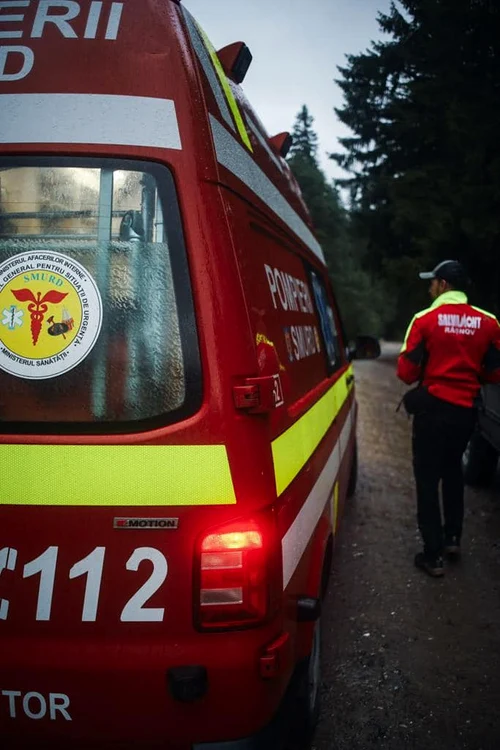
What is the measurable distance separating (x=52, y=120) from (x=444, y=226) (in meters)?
17.5

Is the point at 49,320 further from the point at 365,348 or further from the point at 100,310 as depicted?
the point at 365,348

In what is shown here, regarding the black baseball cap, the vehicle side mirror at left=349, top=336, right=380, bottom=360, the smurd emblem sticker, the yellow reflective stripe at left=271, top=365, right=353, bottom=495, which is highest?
the black baseball cap

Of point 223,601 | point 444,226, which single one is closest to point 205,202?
point 223,601

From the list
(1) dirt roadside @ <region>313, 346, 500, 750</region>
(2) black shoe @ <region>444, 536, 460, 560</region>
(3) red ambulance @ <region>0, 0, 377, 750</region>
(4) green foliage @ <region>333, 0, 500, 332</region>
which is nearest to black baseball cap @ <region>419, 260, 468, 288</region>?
(2) black shoe @ <region>444, 536, 460, 560</region>

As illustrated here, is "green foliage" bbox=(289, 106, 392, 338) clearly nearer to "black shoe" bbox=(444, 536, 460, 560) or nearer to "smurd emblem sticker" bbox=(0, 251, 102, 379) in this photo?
"black shoe" bbox=(444, 536, 460, 560)

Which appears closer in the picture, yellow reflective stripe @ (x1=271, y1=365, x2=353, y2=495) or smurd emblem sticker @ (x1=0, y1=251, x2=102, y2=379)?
smurd emblem sticker @ (x1=0, y1=251, x2=102, y2=379)

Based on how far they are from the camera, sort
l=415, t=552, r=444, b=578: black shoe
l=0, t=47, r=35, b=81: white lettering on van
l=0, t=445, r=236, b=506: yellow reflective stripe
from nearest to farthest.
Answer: l=0, t=445, r=236, b=506: yellow reflective stripe < l=0, t=47, r=35, b=81: white lettering on van < l=415, t=552, r=444, b=578: black shoe

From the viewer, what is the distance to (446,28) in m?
16.9

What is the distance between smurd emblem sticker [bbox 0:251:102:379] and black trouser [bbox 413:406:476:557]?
289cm

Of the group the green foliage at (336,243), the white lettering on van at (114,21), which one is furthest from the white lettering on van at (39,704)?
the green foliage at (336,243)

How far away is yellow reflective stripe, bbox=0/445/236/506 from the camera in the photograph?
1688 mm

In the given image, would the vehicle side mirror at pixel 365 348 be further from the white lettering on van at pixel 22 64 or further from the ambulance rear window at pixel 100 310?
the white lettering on van at pixel 22 64

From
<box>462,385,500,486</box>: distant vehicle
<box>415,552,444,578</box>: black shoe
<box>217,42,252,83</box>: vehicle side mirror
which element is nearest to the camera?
<box>217,42,252,83</box>: vehicle side mirror

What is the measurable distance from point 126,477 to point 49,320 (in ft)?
1.56
